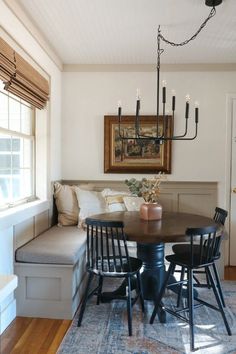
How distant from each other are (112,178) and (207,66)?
1866 mm

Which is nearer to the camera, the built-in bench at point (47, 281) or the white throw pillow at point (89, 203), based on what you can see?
the built-in bench at point (47, 281)

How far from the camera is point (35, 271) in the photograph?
102 inches

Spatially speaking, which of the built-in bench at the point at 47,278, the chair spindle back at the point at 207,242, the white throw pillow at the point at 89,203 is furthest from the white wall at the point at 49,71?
the chair spindle back at the point at 207,242

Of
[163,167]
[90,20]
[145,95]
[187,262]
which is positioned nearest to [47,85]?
[90,20]

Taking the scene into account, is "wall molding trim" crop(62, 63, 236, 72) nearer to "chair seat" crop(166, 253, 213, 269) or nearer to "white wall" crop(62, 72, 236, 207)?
"white wall" crop(62, 72, 236, 207)

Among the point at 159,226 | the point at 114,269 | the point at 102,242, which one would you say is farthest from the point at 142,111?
the point at 114,269

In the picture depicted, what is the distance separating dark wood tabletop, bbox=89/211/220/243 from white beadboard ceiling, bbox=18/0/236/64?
178cm

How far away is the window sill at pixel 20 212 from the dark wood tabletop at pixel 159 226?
2.26 feet

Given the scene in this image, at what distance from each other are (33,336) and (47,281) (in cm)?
42

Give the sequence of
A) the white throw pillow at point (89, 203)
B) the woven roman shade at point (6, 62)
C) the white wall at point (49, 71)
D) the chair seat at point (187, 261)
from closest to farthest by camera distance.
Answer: the woven roman shade at point (6, 62), the chair seat at point (187, 261), the white wall at point (49, 71), the white throw pillow at point (89, 203)

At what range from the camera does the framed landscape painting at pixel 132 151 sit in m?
4.01

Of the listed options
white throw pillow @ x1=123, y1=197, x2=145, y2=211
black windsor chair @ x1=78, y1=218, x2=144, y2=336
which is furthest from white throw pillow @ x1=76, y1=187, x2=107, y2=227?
black windsor chair @ x1=78, y1=218, x2=144, y2=336

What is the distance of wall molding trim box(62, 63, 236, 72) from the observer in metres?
3.97

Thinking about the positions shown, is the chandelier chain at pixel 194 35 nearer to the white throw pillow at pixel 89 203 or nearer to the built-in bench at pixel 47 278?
the white throw pillow at pixel 89 203
